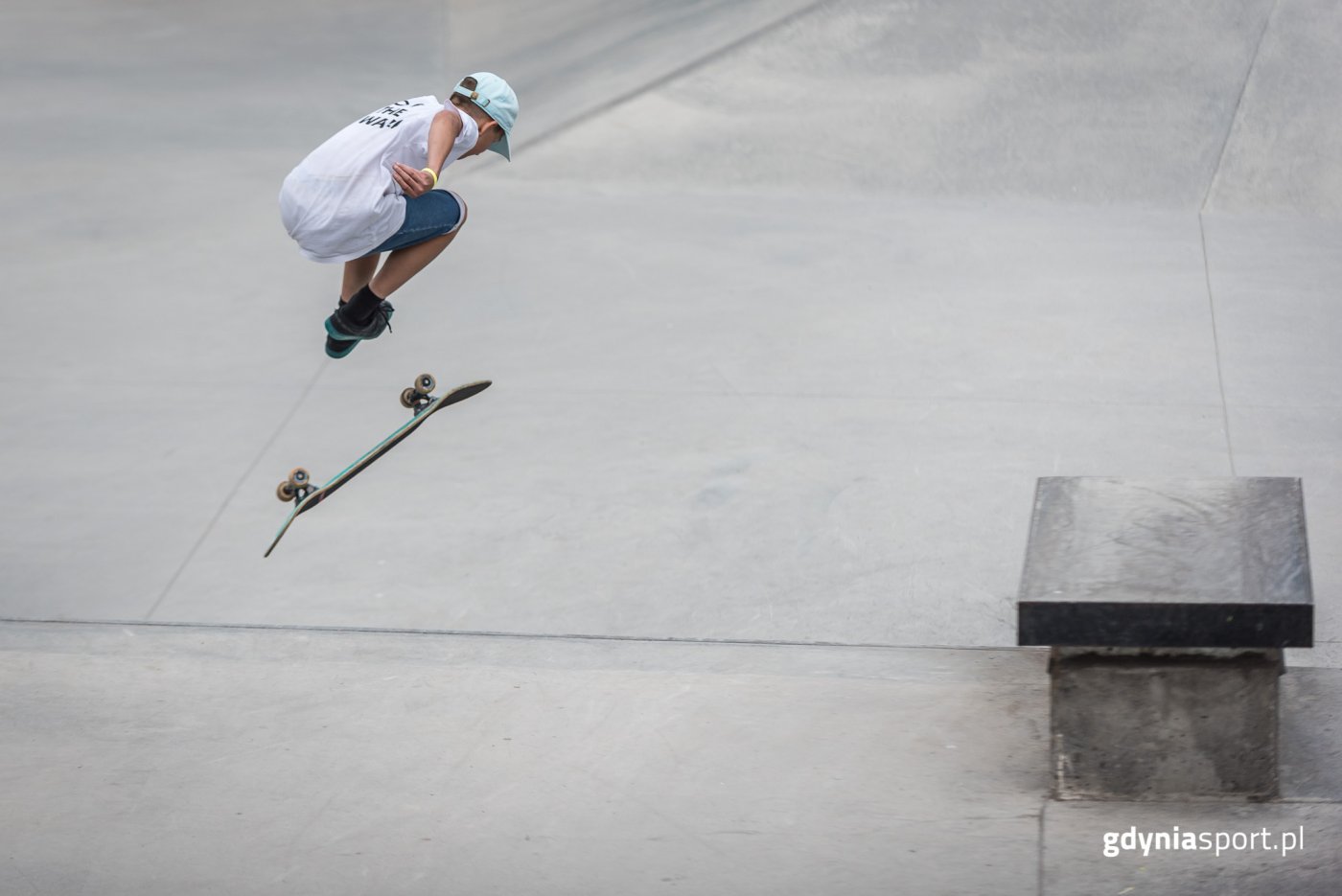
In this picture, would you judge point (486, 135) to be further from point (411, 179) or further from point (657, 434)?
point (657, 434)

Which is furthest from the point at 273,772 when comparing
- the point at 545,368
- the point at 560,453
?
the point at 545,368

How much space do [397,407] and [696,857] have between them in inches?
147

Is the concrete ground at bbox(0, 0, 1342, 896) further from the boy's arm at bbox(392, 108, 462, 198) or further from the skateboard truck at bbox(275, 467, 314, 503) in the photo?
the boy's arm at bbox(392, 108, 462, 198)

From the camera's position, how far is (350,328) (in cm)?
560

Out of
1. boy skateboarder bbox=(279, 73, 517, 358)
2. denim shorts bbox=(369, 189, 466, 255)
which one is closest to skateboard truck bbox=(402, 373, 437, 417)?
denim shorts bbox=(369, 189, 466, 255)

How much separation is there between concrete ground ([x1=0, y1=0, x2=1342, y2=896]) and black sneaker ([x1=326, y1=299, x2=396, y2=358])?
1011 mm

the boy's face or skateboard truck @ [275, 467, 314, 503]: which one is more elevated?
the boy's face

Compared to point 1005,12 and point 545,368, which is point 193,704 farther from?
point 1005,12

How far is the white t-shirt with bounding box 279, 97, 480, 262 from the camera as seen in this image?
16.5 feet

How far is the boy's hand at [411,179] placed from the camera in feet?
15.7

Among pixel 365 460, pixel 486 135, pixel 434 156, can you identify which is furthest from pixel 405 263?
pixel 365 460

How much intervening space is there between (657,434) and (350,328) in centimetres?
191

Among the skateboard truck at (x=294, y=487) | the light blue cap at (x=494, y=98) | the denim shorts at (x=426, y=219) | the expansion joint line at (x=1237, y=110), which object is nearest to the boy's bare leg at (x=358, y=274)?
the denim shorts at (x=426, y=219)

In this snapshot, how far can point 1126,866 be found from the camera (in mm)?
4090
